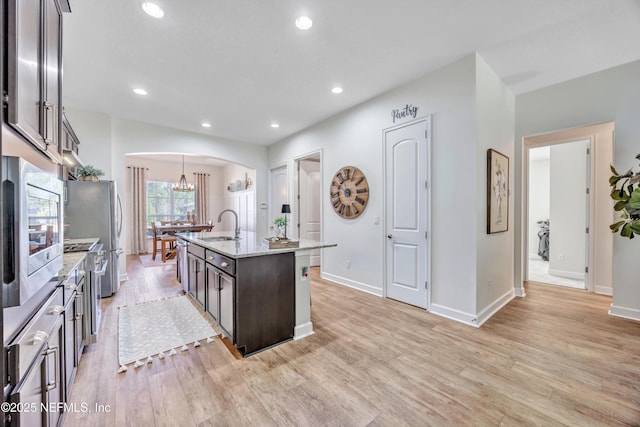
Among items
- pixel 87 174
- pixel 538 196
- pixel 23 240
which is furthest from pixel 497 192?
pixel 87 174

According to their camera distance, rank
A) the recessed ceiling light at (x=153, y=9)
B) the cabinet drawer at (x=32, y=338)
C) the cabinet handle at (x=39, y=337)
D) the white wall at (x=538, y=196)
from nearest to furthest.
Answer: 1. the cabinet drawer at (x=32, y=338)
2. the cabinet handle at (x=39, y=337)
3. the recessed ceiling light at (x=153, y=9)
4. the white wall at (x=538, y=196)

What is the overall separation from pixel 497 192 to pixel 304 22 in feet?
9.26

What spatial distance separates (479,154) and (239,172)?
22.4 feet

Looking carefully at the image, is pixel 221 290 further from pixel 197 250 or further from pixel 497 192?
pixel 497 192

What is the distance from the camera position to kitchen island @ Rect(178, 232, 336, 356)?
84.7 inches

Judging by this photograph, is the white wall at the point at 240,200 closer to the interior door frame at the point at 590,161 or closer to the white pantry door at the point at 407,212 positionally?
the white pantry door at the point at 407,212

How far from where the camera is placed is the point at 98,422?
150 cm

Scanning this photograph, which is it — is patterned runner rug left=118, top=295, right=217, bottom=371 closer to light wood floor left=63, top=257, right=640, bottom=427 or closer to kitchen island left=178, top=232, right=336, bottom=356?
light wood floor left=63, top=257, right=640, bottom=427

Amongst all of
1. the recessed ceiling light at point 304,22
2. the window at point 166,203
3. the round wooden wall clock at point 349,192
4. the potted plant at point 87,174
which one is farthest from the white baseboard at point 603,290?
the window at point 166,203

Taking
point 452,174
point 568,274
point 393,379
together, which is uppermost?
point 452,174

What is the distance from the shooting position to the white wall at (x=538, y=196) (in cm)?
662

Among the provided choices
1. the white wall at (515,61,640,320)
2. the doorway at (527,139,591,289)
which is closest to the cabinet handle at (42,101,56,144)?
the white wall at (515,61,640,320)

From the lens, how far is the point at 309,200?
553 cm

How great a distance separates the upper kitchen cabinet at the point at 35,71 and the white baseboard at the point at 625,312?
5.24 m
